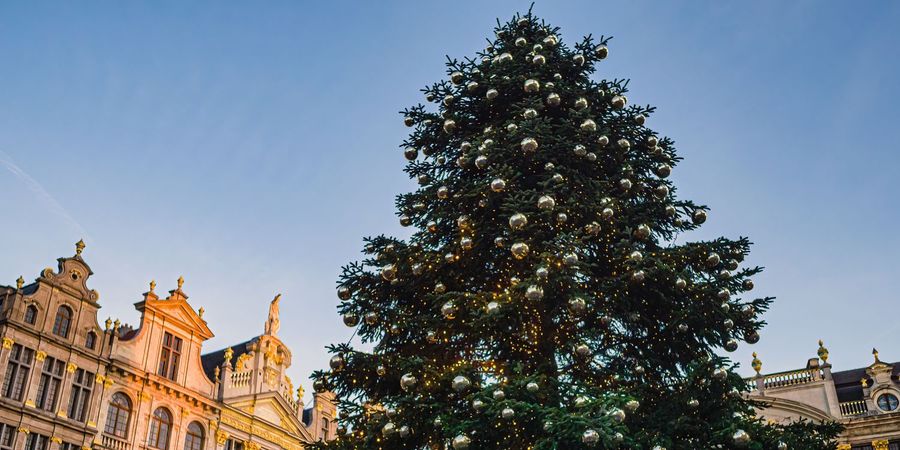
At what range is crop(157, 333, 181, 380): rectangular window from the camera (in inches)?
1330

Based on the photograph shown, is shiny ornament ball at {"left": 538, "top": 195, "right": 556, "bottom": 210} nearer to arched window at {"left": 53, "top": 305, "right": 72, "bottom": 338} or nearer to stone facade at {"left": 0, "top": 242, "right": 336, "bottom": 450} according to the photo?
stone facade at {"left": 0, "top": 242, "right": 336, "bottom": 450}

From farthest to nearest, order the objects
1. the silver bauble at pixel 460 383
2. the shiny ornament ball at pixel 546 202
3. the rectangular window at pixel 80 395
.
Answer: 1. the rectangular window at pixel 80 395
2. the shiny ornament ball at pixel 546 202
3. the silver bauble at pixel 460 383

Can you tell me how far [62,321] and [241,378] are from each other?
10.0 metres

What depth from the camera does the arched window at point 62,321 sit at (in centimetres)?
2995

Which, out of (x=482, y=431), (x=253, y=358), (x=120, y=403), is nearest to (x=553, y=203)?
(x=482, y=431)

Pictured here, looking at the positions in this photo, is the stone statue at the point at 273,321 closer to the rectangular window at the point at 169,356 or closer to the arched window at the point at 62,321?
the rectangular window at the point at 169,356

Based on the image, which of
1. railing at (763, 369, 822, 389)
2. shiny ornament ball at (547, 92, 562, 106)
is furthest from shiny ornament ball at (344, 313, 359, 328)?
railing at (763, 369, 822, 389)

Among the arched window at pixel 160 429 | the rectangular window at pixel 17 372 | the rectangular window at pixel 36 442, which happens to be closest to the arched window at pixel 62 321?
the rectangular window at pixel 17 372

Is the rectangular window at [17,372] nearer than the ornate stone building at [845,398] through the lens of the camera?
Yes

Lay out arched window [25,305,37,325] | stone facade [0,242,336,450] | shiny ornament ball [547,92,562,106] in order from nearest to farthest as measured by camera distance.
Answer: shiny ornament ball [547,92,562,106]
stone facade [0,242,336,450]
arched window [25,305,37,325]

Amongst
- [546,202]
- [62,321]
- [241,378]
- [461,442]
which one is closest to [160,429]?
[241,378]

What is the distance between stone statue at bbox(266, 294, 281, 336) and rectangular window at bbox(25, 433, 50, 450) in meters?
13.8

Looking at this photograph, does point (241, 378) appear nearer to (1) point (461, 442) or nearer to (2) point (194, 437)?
(2) point (194, 437)

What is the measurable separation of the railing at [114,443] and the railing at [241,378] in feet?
23.5
